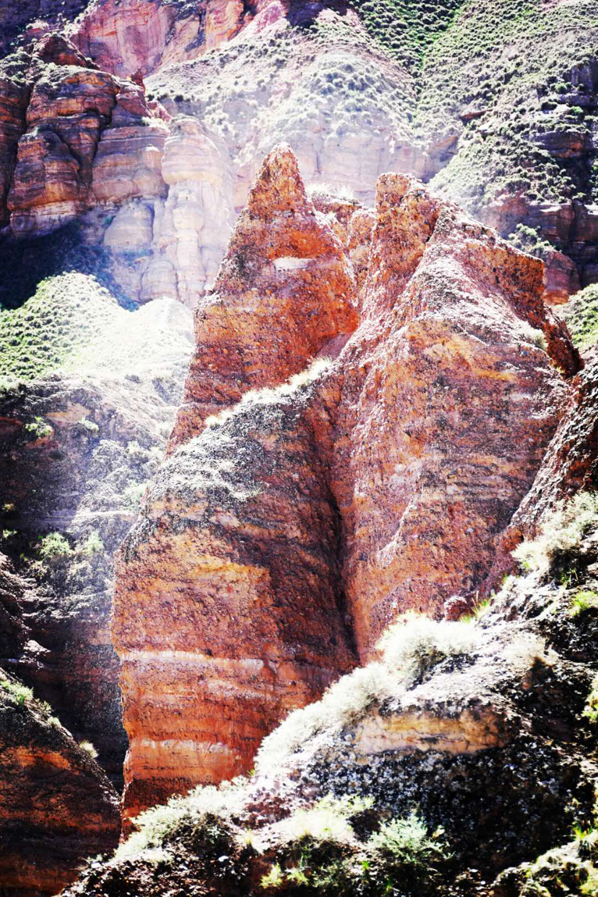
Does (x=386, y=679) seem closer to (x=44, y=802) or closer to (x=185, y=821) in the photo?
(x=185, y=821)

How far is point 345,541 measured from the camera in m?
14.2

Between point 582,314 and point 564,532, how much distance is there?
82.6ft

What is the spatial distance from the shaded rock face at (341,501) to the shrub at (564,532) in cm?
235

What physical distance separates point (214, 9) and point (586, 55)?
46565 mm

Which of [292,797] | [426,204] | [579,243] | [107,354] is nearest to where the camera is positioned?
[292,797]

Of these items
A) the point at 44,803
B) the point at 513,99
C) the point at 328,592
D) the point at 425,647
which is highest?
the point at 513,99

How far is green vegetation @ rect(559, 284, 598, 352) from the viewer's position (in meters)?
29.6

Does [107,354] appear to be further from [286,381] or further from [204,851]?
[204,851]

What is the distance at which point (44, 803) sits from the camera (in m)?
25.2

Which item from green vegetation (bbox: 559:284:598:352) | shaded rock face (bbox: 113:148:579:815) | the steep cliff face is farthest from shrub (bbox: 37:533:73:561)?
the steep cliff face

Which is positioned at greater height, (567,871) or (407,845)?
(567,871)

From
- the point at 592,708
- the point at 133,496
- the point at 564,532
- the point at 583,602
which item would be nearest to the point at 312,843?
the point at 592,708

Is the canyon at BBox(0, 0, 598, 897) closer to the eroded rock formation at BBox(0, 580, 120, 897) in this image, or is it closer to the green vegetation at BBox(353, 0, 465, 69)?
the eroded rock formation at BBox(0, 580, 120, 897)

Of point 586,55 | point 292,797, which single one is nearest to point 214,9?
point 586,55
